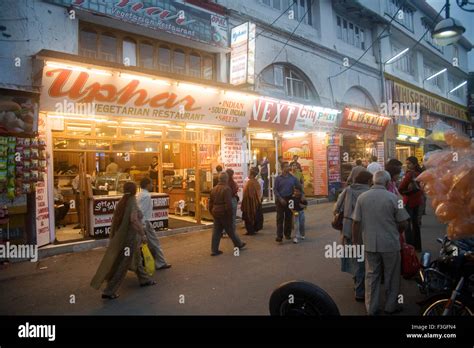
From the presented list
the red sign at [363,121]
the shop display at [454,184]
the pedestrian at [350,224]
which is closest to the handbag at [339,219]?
the pedestrian at [350,224]

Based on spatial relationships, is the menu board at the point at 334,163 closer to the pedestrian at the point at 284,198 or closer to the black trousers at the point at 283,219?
the pedestrian at the point at 284,198

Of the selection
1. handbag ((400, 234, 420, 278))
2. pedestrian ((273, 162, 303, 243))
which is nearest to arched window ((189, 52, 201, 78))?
pedestrian ((273, 162, 303, 243))

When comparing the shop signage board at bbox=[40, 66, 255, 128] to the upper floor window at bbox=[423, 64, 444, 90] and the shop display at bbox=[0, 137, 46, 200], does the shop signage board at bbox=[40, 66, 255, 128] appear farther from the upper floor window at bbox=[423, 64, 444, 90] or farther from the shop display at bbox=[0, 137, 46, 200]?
the upper floor window at bbox=[423, 64, 444, 90]

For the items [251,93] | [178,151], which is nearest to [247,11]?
[251,93]

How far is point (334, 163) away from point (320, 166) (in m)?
A: 0.70

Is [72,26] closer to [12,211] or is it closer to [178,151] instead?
[12,211]

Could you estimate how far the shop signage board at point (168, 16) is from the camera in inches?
347

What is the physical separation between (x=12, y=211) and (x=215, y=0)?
8873 mm

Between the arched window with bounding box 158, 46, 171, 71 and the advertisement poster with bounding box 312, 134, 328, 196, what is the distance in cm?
812

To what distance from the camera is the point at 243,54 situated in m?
11.3

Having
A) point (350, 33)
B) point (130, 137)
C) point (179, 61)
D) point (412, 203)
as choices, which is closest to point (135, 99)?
point (130, 137)

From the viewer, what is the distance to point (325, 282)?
18.3 ft

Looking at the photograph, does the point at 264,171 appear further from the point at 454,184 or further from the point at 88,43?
the point at 454,184

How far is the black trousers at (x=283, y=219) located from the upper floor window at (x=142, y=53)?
18.6 ft
